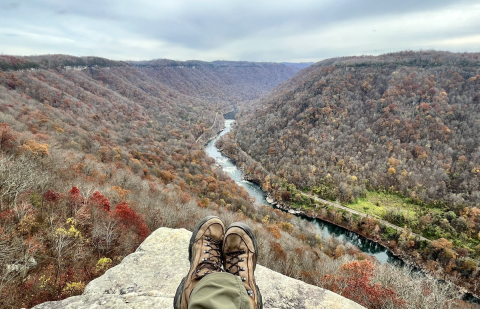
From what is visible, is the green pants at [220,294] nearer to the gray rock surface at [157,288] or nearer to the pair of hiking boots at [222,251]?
the pair of hiking boots at [222,251]

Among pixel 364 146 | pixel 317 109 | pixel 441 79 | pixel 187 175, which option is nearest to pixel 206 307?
pixel 187 175

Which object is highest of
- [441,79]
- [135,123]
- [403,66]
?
[403,66]

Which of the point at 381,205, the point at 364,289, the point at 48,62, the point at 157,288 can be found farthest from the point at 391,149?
the point at 48,62

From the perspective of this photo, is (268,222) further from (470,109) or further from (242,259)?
(470,109)

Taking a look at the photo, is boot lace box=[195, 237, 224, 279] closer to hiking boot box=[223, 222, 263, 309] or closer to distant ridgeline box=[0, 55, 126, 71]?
hiking boot box=[223, 222, 263, 309]

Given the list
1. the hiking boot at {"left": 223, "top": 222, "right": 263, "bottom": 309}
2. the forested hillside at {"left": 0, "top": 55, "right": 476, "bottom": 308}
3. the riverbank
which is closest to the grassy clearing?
the riverbank
